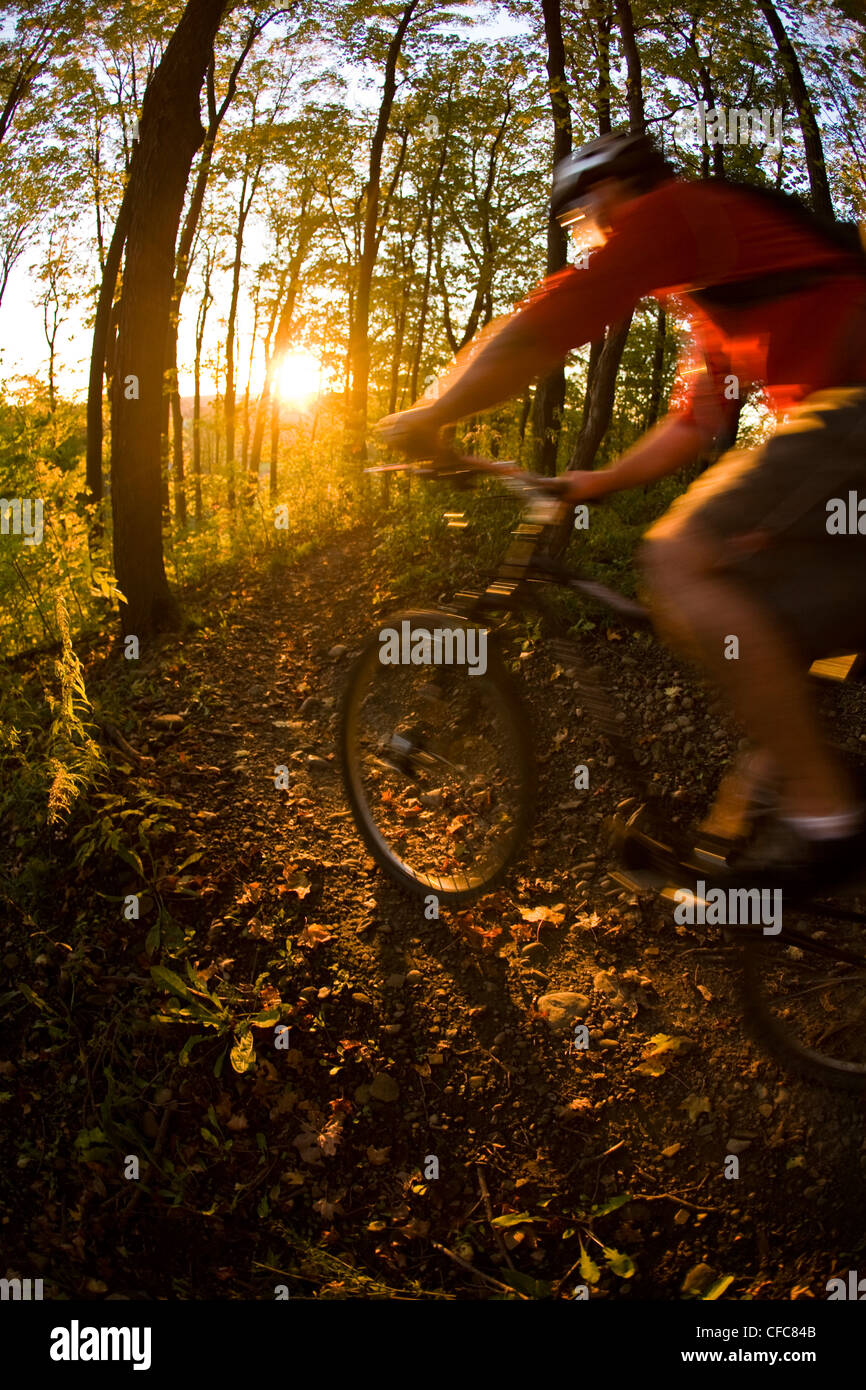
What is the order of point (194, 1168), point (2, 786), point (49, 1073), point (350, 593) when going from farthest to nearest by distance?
point (350, 593) → point (2, 786) → point (49, 1073) → point (194, 1168)

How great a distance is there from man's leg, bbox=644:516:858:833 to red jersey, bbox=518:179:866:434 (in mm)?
533

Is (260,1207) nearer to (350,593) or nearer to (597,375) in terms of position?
(350,593)

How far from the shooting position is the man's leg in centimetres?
208

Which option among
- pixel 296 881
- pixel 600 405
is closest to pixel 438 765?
pixel 296 881

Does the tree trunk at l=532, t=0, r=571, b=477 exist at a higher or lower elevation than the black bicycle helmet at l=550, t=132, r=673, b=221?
higher

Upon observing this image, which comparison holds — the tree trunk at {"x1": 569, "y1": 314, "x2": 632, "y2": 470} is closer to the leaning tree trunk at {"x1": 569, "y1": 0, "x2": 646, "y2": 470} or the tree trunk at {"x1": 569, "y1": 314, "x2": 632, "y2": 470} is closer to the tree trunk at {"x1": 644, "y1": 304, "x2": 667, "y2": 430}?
the leaning tree trunk at {"x1": 569, "y1": 0, "x2": 646, "y2": 470}

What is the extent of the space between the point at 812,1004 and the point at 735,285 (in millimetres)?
2422

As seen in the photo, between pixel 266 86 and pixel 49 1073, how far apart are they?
19657 millimetres

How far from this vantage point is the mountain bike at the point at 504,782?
2.66 metres

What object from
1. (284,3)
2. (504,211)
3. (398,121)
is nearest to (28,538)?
(284,3)

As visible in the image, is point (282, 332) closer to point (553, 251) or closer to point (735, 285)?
point (553, 251)

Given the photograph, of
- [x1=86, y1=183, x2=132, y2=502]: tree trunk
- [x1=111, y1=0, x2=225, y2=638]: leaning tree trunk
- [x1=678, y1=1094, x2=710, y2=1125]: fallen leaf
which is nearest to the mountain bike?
[x1=678, y1=1094, x2=710, y2=1125]: fallen leaf

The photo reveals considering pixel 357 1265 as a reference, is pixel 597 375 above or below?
above
